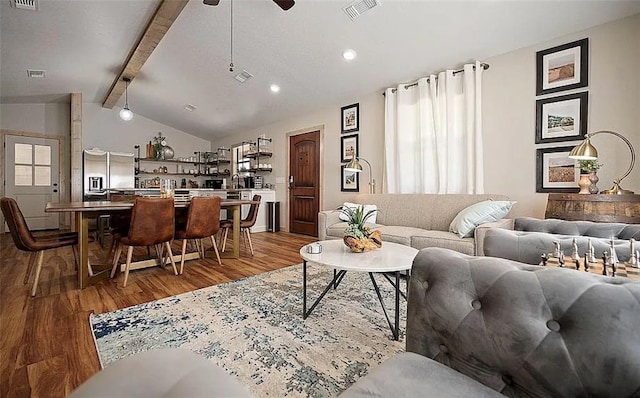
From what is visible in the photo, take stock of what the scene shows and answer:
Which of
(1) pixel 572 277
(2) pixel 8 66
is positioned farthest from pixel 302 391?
(2) pixel 8 66

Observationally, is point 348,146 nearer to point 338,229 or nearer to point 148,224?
point 338,229

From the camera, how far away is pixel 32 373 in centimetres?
150

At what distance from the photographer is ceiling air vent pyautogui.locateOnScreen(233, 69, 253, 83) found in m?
4.71

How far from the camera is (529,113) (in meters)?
3.29

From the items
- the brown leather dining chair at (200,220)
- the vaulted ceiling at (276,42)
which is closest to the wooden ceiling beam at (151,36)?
the vaulted ceiling at (276,42)

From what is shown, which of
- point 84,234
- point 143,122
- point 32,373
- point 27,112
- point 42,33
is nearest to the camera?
point 32,373

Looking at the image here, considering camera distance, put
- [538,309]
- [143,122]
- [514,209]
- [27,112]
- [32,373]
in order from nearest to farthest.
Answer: [538,309] → [32,373] → [514,209] → [27,112] → [143,122]

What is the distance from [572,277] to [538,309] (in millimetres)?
126

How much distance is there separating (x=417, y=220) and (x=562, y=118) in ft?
6.03

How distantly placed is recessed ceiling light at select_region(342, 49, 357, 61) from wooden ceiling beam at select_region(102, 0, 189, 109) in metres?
1.87

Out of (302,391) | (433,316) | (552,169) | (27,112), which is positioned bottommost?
(302,391)

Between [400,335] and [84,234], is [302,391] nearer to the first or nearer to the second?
[400,335]

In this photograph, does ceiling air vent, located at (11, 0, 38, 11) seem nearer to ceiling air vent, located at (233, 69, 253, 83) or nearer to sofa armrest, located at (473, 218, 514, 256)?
ceiling air vent, located at (233, 69, 253, 83)

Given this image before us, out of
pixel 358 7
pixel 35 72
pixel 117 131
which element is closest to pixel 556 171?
pixel 358 7
